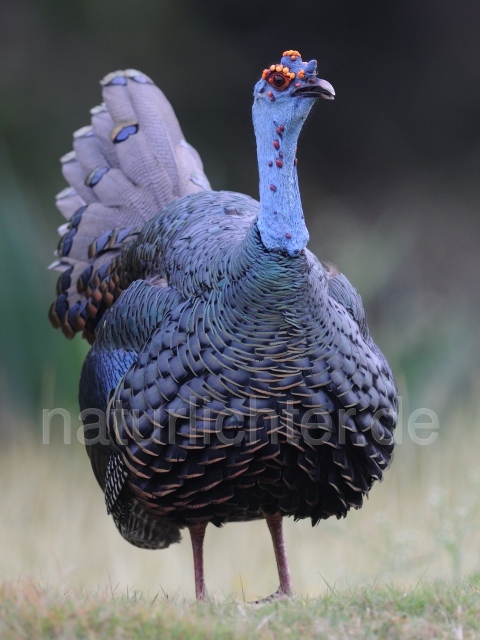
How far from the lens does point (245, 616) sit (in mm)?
3887

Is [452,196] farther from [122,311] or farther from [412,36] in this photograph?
[122,311]

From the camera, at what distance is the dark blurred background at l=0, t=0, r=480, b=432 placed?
33.1 ft

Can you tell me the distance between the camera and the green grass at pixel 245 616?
3.52m

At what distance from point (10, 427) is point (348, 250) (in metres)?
3.35

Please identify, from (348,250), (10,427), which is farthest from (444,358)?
(10,427)

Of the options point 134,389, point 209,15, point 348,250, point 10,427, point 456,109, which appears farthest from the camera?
point 456,109

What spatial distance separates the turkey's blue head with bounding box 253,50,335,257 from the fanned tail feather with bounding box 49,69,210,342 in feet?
5.40

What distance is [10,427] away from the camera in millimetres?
8328

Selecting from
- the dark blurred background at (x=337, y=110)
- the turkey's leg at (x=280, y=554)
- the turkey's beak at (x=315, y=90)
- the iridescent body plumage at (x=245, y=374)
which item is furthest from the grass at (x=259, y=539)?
the turkey's beak at (x=315, y=90)

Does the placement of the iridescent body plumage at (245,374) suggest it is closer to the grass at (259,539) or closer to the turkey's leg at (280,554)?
the turkey's leg at (280,554)

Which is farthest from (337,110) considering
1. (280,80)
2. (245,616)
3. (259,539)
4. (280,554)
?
(245,616)

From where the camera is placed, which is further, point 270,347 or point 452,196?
point 452,196

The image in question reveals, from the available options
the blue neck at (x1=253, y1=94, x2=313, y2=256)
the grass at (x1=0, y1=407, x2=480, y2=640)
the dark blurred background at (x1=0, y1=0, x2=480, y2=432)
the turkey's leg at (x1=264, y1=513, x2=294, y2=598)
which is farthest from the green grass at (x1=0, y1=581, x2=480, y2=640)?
the dark blurred background at (x1=0, y1=0, x2=480, y2=432)

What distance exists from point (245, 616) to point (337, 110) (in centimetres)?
844
